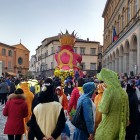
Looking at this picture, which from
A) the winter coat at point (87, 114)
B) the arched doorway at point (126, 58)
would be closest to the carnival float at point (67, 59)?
the arched doorway at point (126, 58)

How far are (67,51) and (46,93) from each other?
77.3ft

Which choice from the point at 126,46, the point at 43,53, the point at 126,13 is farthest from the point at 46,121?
the point at 43,53

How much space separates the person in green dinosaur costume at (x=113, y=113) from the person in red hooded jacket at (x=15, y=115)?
85.1 inches

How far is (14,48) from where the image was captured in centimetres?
7612

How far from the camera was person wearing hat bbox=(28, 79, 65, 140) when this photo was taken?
4770 mm

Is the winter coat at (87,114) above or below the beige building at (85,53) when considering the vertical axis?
below

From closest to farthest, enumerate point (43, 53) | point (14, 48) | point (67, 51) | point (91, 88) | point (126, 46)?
point (91, 88) → point (67, 51) → point (126, 46) → point (14, 48) → point (43, 53)

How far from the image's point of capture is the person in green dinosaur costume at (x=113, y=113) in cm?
511

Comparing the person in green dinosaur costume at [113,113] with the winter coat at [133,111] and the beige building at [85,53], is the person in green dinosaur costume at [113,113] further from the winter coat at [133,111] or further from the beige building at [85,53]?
the beige building at [85,53]

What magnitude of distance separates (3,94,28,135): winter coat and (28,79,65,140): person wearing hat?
191 cm

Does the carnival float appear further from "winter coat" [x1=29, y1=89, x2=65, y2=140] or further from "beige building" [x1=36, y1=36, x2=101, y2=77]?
"beige building" [x1=36, y1=36, x2=101, y2=77]

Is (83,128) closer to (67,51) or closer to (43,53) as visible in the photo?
(67,51)

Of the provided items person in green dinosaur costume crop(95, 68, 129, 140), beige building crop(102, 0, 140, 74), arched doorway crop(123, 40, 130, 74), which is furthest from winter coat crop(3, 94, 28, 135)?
arched doorway crop(123, 40, 130, 74)

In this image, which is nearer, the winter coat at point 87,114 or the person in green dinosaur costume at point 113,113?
the person in green dinosaur costume at point 113,113
